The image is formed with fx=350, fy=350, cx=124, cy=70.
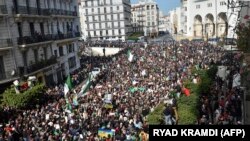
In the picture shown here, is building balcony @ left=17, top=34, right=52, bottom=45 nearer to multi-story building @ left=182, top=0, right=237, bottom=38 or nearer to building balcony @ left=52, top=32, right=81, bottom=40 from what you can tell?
building balcony @ left=52, top=32, right=81, bottom=40

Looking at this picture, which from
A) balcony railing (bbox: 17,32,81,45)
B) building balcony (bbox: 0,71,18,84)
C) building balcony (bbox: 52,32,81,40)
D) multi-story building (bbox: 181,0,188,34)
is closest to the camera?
building balcony (bbox: 0,71,18,84)

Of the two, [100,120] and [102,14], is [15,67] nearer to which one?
[100,120]

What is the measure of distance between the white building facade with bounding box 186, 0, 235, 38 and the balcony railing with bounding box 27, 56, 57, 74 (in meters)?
54.0

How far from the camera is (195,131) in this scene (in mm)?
7363

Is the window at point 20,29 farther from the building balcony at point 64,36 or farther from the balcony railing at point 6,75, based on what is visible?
the building balcony at point 64,36

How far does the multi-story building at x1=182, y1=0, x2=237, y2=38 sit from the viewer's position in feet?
292

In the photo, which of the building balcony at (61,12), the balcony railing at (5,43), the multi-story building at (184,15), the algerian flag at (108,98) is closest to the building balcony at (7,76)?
the balcony railing at (5,43)

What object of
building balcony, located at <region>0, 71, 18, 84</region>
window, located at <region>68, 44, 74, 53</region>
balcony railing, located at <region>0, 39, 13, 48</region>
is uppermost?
balcony railing, located at <region>0, 39, 13, 48</region>

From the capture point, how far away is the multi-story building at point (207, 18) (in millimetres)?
89125

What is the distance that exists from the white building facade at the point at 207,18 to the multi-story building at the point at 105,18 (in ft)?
74.0

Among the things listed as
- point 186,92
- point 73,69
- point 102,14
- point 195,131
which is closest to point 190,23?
point 102,14

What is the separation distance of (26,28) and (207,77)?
722 inches

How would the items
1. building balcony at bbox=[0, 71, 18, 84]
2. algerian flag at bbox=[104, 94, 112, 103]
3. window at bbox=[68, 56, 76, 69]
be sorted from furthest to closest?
window at bbox=[68, 56, 76, 69] → building balcony at bbox=[0, 71, 18, 84] → algerian flag at bbox=[104, 94, 112, 103]

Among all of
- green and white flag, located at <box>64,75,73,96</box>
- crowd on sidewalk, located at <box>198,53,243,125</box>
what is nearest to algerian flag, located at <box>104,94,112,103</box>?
green and white flag, located at <box>64,75,73,96</box>
